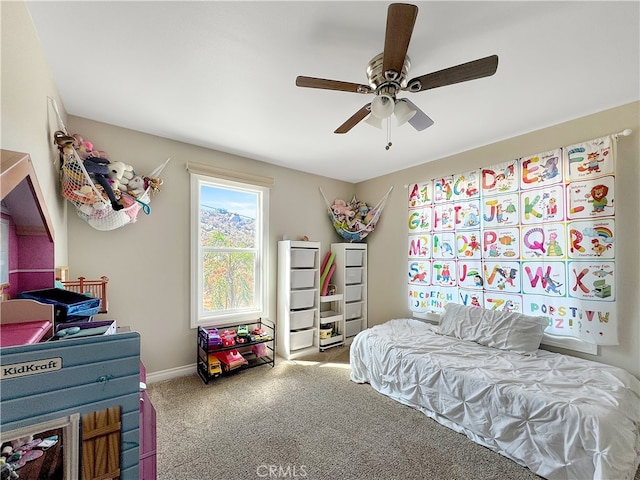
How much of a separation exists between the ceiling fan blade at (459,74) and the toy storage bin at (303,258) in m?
2.32

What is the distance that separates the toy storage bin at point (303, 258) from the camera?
11.3 ft

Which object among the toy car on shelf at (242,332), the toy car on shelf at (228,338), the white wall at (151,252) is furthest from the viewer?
the toy car on shelf at (242,332)

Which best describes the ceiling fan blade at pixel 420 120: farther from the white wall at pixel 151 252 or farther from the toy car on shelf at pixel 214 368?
the toy car on shelf at pixel 214 368

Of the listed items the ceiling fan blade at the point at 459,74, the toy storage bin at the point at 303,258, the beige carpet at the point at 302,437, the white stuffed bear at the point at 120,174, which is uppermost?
the ceiling fan blade at the point at 459,74

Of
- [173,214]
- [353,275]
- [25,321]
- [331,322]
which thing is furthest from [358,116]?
[331,322]

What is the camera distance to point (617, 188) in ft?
6.91

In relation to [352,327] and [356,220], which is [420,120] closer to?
[356,220]

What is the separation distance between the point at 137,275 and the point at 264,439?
6.02ft

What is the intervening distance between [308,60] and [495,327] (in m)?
2.66

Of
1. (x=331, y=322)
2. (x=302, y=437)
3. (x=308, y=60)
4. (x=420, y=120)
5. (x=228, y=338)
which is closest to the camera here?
(x=308, y=60)

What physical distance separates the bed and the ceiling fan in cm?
144

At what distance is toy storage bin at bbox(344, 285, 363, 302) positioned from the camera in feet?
12.7

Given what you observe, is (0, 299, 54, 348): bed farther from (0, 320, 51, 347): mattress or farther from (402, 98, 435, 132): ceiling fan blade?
(402, 98, 435, 132): ceiling fan blade

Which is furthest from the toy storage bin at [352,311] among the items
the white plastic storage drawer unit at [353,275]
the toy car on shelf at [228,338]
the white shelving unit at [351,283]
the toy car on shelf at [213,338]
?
the toy car on shelf at [213,338]
